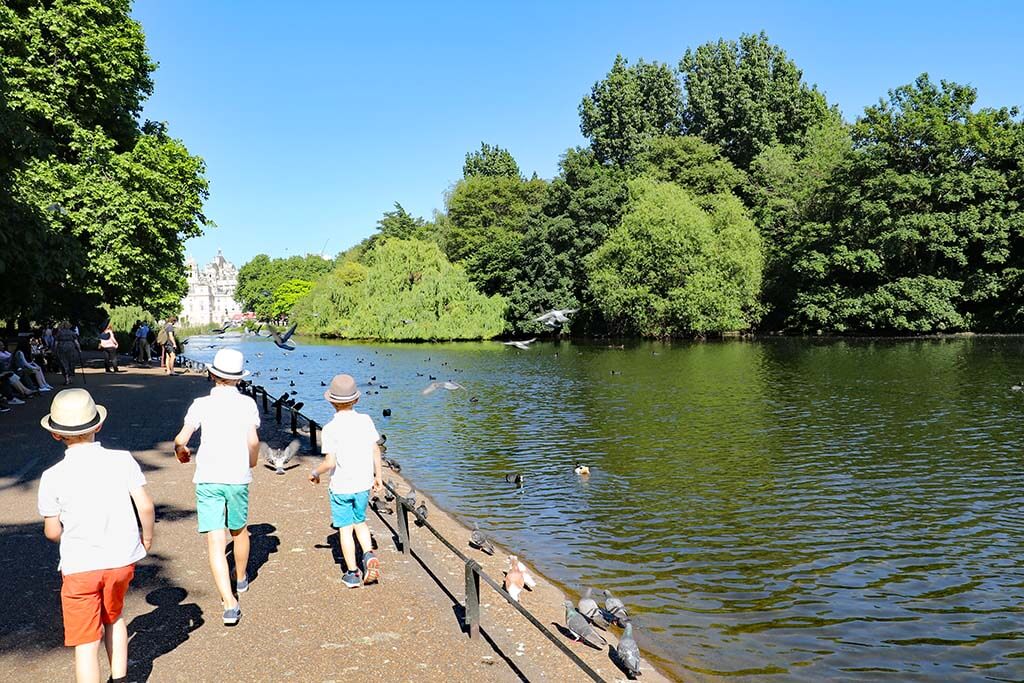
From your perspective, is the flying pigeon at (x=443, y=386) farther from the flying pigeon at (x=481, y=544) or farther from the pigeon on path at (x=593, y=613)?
the pigeon on path at (x=593, y=613)

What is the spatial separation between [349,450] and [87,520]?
8.14 ft

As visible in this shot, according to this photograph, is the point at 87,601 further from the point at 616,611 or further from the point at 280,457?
the point at 280,457

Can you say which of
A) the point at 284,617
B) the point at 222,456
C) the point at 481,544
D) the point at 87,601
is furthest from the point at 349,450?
the point at 481,544

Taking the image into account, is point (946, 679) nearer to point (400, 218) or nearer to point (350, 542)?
point (350, 542)

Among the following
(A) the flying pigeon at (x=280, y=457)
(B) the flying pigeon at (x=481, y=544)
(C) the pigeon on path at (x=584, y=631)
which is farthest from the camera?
(A) the flying pigeon at (x=280, y=457)

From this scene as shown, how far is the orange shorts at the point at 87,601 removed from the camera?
4.24m

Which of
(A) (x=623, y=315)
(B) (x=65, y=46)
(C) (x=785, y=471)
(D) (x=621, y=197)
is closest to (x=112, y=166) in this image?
(B) (x=65, y=46)

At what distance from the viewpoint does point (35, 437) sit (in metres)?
13.7

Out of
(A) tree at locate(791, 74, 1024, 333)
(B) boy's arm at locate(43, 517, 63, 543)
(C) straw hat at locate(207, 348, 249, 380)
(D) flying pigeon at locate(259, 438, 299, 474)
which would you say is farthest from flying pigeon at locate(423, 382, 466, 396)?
(A) tree at locate(791, 74, 1024, 333)

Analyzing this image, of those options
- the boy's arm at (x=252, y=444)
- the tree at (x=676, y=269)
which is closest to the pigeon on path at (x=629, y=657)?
the boy's arm at (x=252, y=444)

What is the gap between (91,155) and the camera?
27297 mm

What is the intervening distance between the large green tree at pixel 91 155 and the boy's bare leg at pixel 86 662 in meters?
18.7

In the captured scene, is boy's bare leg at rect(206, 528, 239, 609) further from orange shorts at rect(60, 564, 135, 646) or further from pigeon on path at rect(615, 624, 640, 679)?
pigeon on path at rect(615, 624, 640, 679)

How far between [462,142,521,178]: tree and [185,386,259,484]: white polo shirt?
310ft
